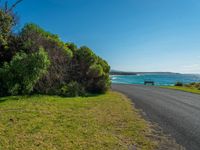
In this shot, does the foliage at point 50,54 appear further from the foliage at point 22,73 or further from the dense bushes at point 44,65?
the foliage at point 22,73

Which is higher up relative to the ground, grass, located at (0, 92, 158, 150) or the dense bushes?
the dense bushes

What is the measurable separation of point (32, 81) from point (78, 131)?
22.0ft

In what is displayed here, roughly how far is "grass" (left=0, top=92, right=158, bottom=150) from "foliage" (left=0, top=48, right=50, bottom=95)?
3447 millimetres

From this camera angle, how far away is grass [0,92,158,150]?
4.14 m

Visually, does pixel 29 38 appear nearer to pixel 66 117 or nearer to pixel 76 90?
pixel 76 90

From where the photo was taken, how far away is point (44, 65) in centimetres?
1090

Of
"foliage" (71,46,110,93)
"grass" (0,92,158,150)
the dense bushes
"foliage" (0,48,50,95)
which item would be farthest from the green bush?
"grass" (0,92,158,150)

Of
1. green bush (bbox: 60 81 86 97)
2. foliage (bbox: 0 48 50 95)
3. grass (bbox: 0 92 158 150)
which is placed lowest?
grass (bbox: 0 92 158 150)

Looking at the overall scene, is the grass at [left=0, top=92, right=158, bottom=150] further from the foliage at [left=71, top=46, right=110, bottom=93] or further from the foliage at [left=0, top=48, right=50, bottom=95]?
the foliage at [left=71, top=46, right=110, bottom=93]

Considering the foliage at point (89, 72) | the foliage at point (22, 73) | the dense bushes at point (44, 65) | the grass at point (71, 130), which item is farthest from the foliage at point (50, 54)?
the grass at point (71, 130)

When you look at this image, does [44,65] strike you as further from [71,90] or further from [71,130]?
[71,130]

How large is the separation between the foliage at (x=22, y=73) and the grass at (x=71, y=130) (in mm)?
3447

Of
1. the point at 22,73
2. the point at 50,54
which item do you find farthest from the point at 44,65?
the point at 50,54

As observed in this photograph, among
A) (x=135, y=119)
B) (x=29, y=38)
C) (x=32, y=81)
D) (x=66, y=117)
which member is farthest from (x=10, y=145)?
(x=29, y=38)
